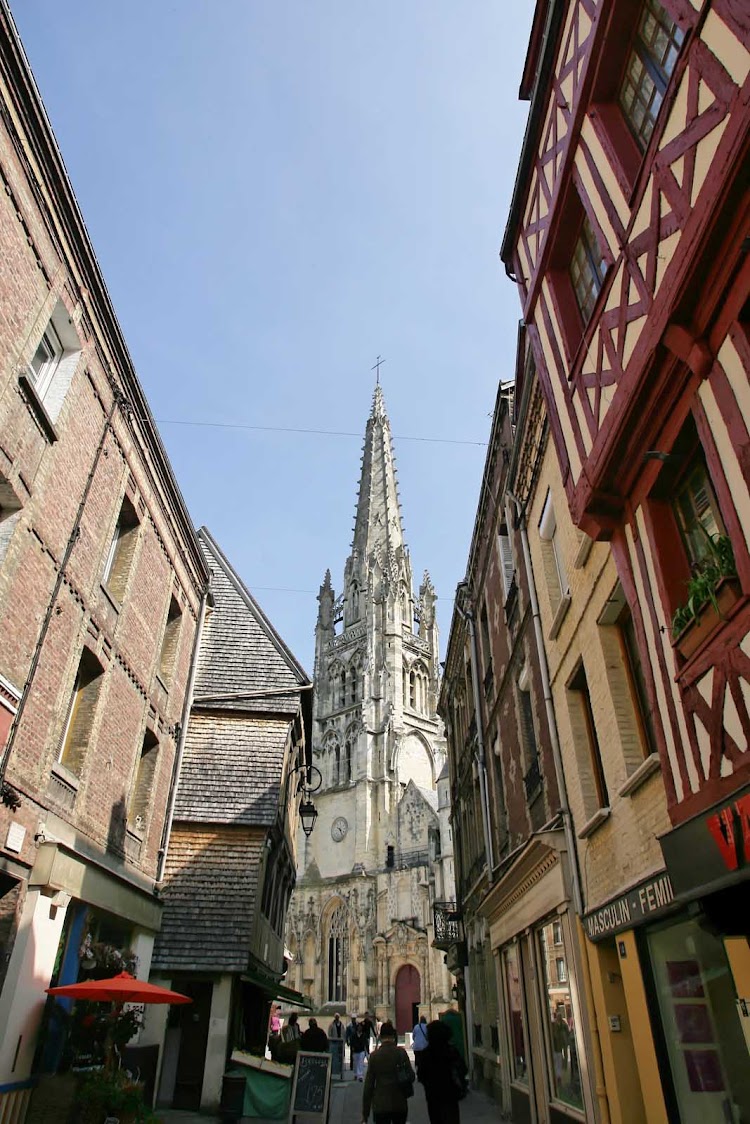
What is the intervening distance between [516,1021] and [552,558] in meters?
7.68

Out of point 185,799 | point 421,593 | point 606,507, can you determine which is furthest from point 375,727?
point 606,507

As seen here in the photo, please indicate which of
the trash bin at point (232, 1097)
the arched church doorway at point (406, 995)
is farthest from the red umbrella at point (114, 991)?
the arched church doorway at point (406, 995)

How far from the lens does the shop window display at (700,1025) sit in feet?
17.0

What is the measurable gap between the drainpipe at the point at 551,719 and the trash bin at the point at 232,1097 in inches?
236

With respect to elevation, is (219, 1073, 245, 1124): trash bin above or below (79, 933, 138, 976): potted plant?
below

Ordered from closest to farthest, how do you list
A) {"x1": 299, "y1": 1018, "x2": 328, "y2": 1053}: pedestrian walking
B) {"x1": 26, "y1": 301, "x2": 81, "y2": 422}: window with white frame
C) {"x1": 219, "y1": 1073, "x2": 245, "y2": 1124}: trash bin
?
{"x1": 26, "y1": 301, "x2": 81, "y2": 422}: window with white frame → {"x1": 219, "y1": 1073, "x2": 245, "y2": 1124}: trash bin → {"x1": 299, "y1": 1018, "x2": 328, "y2": 1053}: pedestrian walking

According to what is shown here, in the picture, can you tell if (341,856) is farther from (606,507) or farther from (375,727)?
(606,507)

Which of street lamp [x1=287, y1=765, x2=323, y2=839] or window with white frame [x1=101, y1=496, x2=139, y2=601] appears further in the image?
street lamp [x1=287, y1=765, x2=323, y2=839]

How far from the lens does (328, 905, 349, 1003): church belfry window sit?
4891 cm


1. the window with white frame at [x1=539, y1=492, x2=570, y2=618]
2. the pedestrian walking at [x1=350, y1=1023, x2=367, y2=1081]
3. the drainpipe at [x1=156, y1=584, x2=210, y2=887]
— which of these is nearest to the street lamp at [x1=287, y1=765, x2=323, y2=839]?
the drainpipe at [x1=156, y1=584, x2=210, y2=887]

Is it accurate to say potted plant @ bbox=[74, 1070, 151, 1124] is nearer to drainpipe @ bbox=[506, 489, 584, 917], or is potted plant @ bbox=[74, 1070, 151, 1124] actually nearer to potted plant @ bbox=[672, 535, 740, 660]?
drainpipe @ bbox=[506, 489, 584, 917]

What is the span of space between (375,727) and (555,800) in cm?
5140

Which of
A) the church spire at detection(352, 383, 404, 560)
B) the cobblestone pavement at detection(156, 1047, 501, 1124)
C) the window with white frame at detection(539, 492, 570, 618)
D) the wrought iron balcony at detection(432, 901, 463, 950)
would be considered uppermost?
the church spire at detection(352, 383, 404, 560)

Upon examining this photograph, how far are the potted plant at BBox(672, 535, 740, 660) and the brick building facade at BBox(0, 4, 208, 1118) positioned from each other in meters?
6.53
